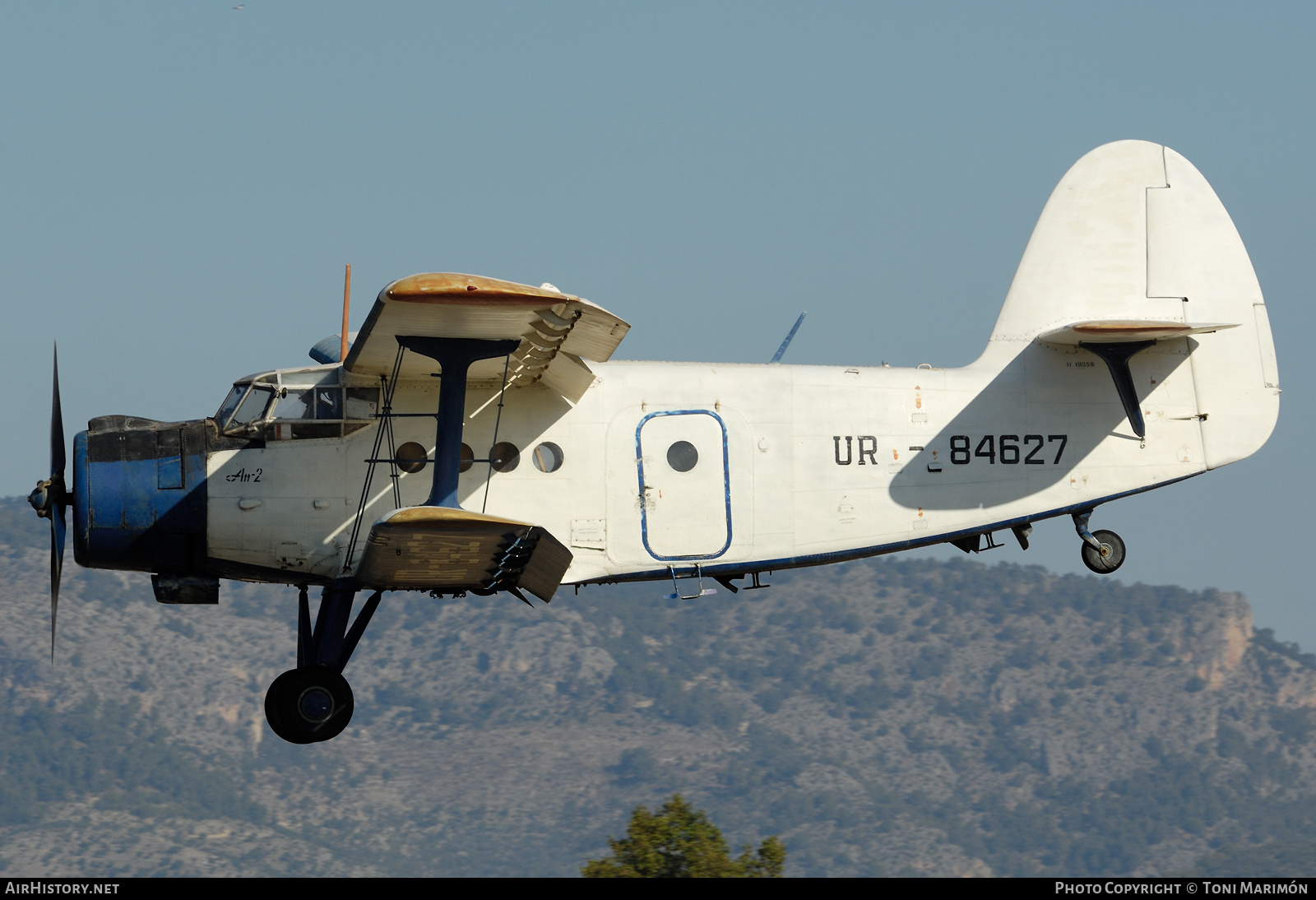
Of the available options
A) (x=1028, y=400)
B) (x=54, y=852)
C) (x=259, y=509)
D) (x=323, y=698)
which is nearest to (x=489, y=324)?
(x=259, y=509)

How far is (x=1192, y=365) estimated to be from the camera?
52.0 feet

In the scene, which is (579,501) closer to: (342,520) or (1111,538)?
(342,520)

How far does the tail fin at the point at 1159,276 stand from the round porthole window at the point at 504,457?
4.87 meters

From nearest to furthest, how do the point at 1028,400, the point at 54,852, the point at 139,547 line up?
1. the point at 139,547
2. the point at 1028,400
3. the point at 54,852

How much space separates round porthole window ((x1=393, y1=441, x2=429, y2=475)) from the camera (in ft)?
46.0

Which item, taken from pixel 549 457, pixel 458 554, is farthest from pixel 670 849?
pixel 458 554

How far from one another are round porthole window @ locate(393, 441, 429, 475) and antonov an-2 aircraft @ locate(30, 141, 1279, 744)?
0.09 ft

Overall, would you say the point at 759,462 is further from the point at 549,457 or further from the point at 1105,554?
the point at 1105,554

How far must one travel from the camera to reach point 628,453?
47.3 feet

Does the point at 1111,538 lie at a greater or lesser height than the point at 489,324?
lesser

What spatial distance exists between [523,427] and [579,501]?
30.7 inches

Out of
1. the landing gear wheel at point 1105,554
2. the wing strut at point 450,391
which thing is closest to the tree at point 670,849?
the landing gear wheel at point 1105,554

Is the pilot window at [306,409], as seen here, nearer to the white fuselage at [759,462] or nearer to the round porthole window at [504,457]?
the white fuselage at [759,462]

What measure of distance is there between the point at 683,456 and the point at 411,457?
7.62ft
